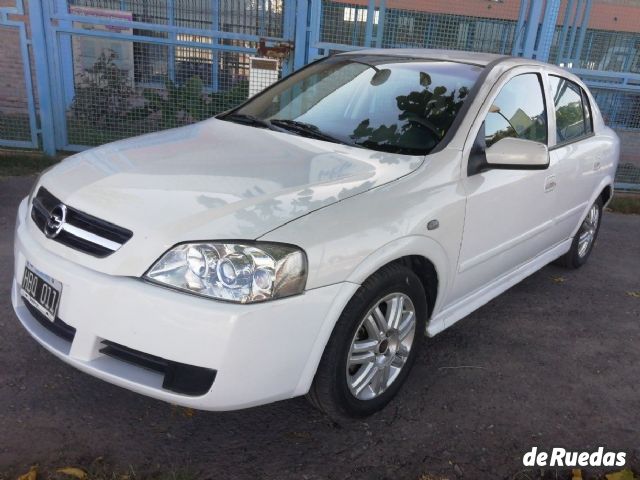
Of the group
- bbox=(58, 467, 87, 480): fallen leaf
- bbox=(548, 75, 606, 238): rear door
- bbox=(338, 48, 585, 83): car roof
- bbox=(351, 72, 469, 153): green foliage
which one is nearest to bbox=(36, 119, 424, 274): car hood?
bbox=(351, 72, 469, 153): green foliage

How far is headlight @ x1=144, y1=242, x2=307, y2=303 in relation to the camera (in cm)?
199

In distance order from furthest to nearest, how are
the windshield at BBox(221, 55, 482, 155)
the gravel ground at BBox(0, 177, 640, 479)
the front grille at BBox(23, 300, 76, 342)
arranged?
the windshield at BBox(221, 55, 482, 155)
the gravel ground at BBox(0, 177, 640, 479)
the front grille at BBox(23, 300, 76, 342)

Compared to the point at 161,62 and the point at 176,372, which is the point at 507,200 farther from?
the point at 161,62

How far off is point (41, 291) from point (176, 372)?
0.70 m

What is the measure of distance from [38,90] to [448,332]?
591 centimetres

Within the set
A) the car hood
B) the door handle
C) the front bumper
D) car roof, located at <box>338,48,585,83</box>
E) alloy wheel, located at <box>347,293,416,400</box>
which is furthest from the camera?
the door handle

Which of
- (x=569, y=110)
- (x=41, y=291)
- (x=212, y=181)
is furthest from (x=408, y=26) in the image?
(x=41, y=291)

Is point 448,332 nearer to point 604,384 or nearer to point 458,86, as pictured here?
point 604,384

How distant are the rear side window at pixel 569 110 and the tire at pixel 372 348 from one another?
193 cm

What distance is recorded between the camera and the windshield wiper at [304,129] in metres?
2.96

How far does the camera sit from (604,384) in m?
3.11

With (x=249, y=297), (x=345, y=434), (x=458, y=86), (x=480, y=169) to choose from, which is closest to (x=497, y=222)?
(x=480, y=169)

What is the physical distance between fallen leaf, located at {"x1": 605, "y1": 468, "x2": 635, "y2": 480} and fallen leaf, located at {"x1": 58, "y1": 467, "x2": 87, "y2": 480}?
2166 millimetres

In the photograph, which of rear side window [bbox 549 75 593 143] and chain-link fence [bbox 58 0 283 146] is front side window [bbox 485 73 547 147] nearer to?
rear side window [bbox 549 75 593 143]
